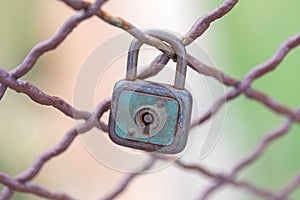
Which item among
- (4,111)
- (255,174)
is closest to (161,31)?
(255,174)

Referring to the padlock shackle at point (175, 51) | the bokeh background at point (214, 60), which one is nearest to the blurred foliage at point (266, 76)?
the bokeh background at point (214, 60)

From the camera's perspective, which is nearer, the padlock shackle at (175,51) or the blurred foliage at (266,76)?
the padlock shackle at (175,51)

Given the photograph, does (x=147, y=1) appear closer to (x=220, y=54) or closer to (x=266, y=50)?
(x=220, y=54)

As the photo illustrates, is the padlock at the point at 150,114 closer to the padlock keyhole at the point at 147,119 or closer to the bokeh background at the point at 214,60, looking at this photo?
the padlock keyhole at the point at 147,119

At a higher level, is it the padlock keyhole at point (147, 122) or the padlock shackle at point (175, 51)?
the padlock shackle at point (175, 51)

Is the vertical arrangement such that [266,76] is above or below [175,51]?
below

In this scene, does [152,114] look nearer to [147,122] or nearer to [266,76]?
[147,122]

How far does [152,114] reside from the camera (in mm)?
423

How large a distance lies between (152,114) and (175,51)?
65 millimetres

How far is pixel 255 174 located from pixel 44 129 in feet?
2.93

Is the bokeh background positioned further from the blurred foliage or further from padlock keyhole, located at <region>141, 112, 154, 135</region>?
padlock keyhole, located at <region>141, 112, 154, 135</region>

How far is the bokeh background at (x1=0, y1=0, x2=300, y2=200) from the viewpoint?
197cm

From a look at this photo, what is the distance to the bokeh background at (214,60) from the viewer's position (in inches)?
77.6

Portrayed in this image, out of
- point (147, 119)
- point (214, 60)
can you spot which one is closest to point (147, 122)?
point (147, 119)
